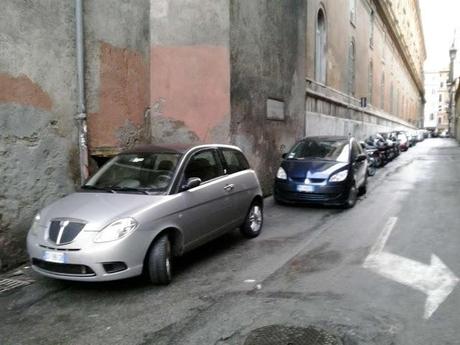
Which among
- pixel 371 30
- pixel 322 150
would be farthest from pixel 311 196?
pixel 371 30

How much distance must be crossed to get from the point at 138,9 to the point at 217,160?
13.5 ft

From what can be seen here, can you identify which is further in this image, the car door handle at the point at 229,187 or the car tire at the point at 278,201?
the car tire at the point at 278,201

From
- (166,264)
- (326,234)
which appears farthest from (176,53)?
(166,264)

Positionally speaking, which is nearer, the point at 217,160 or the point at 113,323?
the point at 113,323

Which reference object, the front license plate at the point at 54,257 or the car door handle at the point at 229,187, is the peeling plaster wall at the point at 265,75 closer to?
the car door handle at the point at 229,187

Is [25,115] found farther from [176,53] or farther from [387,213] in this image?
[387,213]

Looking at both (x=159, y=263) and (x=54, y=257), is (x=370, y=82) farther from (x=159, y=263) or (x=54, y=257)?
(x=54, y=257)

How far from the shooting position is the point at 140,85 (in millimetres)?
9602

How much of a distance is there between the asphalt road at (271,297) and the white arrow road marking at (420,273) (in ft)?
0.04

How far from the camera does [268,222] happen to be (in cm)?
918

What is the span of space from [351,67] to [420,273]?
80.6 ft

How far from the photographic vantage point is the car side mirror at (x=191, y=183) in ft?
19.6

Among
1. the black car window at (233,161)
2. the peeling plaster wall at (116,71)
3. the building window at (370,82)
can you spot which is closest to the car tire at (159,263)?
the black car window at (233,161)

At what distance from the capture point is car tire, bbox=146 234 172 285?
5316 mm
